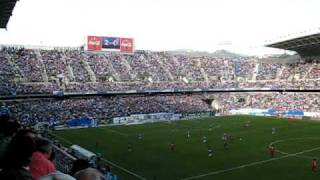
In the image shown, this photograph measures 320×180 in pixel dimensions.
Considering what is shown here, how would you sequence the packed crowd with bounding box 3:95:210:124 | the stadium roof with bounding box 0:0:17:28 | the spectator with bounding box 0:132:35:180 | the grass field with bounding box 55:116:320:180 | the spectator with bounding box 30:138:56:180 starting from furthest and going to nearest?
1. the packed crowd with bounding box 3:95:210:124
2. the grass field with bounding box 55:116:320:180
3. the stadium roof with bounding box 0:0:17:28
4. the spectator with bounding box 30:138:56:180
5. the spectator with bounding box 0:132:35:180

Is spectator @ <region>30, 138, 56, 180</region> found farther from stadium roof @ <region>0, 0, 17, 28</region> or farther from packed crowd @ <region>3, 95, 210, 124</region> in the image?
packed crowd @ <region>3, 95, 210, 124</region>

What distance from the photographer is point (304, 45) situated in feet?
255

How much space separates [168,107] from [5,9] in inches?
2005

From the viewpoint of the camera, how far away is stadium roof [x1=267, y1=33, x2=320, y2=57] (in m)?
72.2

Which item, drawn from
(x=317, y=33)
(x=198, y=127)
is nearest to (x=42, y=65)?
(x=198, y=127)

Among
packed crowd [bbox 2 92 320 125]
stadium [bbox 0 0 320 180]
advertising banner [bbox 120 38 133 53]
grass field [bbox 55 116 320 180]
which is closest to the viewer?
grass field [bbox 55 116 320 180]

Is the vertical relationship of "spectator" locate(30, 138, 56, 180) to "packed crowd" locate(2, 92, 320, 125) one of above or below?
above

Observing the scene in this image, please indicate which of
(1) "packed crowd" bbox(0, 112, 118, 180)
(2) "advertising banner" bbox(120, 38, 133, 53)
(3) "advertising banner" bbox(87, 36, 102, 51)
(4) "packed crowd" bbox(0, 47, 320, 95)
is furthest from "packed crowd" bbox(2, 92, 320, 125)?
(1) "packed crowd" bbox(0, 112, 118, 180)

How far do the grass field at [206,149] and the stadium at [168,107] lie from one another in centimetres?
9

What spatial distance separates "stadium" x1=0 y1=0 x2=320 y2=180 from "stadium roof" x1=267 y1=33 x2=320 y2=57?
0.19m

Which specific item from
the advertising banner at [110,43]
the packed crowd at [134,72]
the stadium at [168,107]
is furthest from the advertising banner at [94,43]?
the packed crowd at [134,72]

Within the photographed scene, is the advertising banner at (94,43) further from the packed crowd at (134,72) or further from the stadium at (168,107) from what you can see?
the packed crowd at (134,72)

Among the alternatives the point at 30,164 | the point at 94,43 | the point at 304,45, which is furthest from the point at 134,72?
the point at 30,164

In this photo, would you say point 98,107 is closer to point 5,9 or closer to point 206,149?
point 206,149
